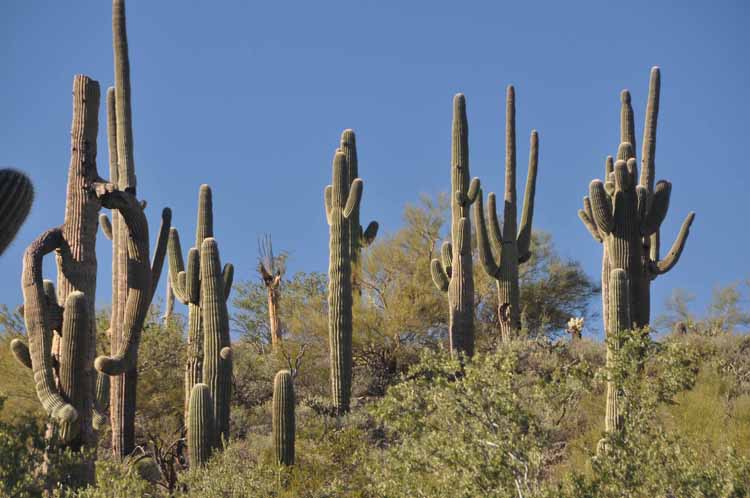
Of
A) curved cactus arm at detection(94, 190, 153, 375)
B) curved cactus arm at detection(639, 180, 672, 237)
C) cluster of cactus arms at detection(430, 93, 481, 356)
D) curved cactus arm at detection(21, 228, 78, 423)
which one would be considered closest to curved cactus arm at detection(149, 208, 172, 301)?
curved cactus arm at detection(94, 190, 153, 375)

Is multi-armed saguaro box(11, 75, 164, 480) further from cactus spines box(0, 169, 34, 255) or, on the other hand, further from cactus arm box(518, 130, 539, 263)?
cactus arm box(518, 130, 539, 263)

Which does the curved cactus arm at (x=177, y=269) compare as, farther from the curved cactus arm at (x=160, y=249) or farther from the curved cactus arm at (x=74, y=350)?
the curved cactus arm at (x=74, y=350)

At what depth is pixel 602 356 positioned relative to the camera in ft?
70.3

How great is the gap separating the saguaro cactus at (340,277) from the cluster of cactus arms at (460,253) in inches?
74.8

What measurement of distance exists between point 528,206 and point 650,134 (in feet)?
10.4

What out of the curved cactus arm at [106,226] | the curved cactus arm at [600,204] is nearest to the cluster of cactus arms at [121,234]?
the curved cactus arm at [106,226]

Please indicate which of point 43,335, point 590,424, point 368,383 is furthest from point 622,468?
point 368,383

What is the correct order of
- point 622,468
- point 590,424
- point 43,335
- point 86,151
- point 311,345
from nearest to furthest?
point 622,468 → point 43,335 → point 86,151 → point 590,424 → point 311,345

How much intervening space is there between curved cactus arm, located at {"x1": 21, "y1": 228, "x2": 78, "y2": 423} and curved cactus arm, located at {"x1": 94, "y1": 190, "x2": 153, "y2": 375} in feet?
2.89

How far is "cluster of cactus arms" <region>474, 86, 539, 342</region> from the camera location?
2166 centimetres

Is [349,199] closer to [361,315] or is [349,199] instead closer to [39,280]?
[361,315]

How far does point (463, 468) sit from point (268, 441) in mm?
7864

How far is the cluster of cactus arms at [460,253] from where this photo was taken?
20266 millimetres

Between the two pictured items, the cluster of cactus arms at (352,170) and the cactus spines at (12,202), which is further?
the cluster of cactus arms at (352,170)
